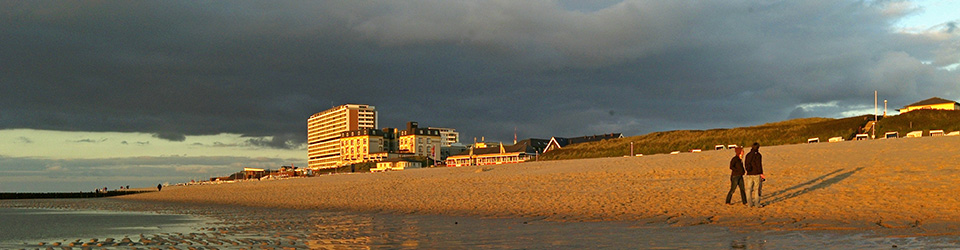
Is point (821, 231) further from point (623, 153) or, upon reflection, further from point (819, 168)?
point (623, 153)

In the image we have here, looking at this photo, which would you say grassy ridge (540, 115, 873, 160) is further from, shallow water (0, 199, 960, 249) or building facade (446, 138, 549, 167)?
shallow water (0, 199, 960, 249)

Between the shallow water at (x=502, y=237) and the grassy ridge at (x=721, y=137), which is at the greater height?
the grassy ridge at (x=721, y=137)

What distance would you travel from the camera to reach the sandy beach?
48.9 ft

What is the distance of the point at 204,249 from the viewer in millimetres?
11641

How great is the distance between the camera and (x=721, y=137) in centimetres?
6588

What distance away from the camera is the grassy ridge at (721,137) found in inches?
2253

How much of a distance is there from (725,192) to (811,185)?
108 inches

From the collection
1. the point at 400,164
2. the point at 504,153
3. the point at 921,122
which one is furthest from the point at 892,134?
the point at 400,164

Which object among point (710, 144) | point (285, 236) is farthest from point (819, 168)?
point (710, 144)

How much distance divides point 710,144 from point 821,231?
51969 millimetres

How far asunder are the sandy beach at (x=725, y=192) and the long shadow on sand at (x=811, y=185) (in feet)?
0.12

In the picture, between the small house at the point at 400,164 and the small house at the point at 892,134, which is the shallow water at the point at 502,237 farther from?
the small house at the point at 400,164

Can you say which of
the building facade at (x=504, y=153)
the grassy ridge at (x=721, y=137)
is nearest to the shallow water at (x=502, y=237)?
the grassy ridge at (x=721, y=137)

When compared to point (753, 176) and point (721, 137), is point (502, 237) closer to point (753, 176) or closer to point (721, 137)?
point (753, 176)
